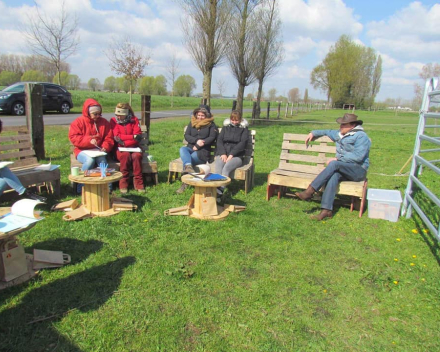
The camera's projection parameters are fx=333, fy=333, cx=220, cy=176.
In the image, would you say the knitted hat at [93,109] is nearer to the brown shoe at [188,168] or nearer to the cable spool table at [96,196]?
the cable spool table at [96,196]

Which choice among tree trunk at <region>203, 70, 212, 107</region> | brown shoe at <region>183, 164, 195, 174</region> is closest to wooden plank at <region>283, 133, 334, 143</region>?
brown shoe at <region>183, 164, 195, 174</region>

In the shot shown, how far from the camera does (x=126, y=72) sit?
16062 millimetres

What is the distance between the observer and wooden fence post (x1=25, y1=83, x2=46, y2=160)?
654 cm

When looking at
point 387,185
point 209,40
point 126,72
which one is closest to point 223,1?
point 209,40

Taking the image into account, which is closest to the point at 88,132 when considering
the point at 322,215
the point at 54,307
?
the point at 54,307

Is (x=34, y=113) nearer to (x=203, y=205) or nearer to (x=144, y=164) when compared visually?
(x=144, y=164)

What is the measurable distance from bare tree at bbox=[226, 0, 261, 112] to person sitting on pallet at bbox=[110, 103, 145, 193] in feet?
40.8

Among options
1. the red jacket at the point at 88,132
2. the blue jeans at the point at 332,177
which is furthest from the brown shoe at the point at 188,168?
the blue jeans at the point at 332,177

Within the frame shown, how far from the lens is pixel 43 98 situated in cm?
1619

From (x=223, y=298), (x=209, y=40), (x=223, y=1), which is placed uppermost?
(x=223, y=1)

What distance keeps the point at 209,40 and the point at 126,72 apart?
14.5ft

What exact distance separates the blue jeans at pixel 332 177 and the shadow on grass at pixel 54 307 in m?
2.91

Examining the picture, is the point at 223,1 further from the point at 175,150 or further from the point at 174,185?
the point at 174,185

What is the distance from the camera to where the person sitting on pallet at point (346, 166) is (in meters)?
4.87
